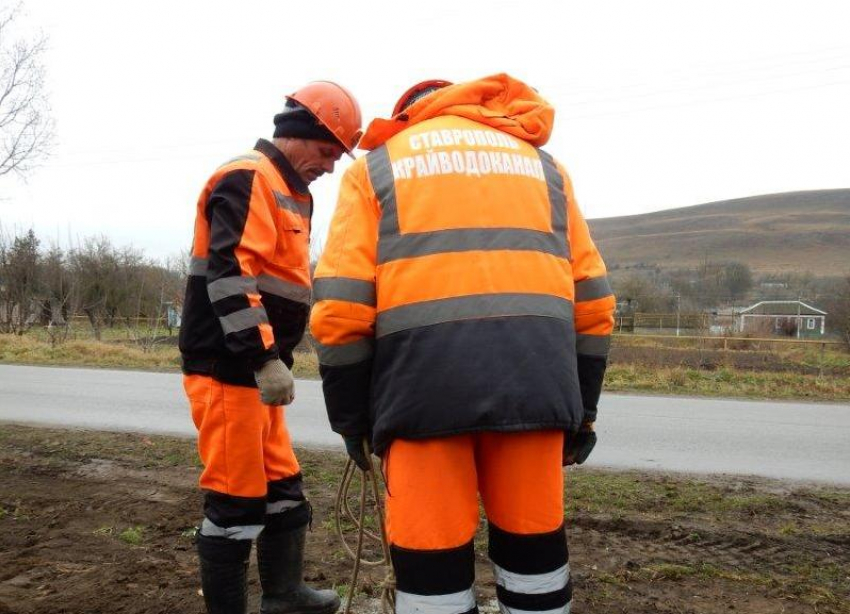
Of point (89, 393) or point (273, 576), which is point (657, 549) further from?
point (89, 393)

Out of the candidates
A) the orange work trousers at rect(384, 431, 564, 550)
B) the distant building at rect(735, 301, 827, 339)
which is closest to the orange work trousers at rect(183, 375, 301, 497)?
the orange work trousers at rect(384, 431, 564, 550)

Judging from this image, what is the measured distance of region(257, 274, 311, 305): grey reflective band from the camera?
3.08 metres

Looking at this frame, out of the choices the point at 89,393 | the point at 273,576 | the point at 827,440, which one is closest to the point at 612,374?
the point at 827,440

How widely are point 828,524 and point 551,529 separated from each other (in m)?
3.32

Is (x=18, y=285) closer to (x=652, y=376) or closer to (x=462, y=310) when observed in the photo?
(x=652, y=376)

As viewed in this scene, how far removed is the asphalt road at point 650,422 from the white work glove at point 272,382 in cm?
463

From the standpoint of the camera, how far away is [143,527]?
447cm

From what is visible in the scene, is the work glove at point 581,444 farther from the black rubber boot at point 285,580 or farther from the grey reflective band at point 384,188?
the black rubber boot at point 285,580

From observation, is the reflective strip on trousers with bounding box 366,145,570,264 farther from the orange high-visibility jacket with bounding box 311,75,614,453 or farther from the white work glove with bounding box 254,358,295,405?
the white work glove with bounding box 254,358,295,405


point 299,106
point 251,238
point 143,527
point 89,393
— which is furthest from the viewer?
point 89,393

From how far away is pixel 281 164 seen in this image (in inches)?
127

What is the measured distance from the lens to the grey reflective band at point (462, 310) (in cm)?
213

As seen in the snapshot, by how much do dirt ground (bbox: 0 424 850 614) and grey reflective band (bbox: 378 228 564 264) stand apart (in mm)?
1912

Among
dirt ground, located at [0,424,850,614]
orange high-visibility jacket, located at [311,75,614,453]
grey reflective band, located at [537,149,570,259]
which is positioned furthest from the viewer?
dirt ground, located at [0,424,850,614]
